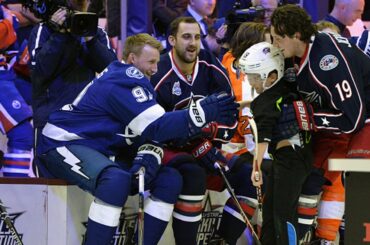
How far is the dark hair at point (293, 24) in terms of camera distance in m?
5.04

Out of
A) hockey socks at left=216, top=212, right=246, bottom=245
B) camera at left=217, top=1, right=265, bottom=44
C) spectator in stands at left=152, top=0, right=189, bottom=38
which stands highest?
camera at left=217, top=1, right=265, bottom=44

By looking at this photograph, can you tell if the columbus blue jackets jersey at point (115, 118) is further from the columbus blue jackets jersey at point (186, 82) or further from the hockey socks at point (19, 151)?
the hockey socks at point (19, 151)

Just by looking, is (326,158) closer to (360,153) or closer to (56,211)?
(360,153)

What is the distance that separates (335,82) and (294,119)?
0.31m

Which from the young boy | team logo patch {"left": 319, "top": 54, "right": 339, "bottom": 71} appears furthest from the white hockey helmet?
team logo patch {"left": 319, "top": 54, "right": 339, "bottom": 71}

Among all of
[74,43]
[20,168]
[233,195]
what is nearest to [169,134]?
[233,195]

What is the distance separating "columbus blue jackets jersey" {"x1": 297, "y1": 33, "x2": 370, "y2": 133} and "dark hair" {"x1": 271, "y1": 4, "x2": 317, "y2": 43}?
68 mm

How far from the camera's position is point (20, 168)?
666cm

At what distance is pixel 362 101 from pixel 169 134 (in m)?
1.05

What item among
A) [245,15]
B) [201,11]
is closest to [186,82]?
→ [245,15]

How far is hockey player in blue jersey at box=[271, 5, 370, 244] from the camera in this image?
197 inches

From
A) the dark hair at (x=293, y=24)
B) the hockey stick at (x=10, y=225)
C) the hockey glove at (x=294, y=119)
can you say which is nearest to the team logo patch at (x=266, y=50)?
the dark hair at (x=293, y=24)

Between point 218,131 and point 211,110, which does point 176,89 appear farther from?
point 211,110

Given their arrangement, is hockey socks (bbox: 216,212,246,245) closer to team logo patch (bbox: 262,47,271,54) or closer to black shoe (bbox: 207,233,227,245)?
black shoe (bbox: 207,233,227,245)
